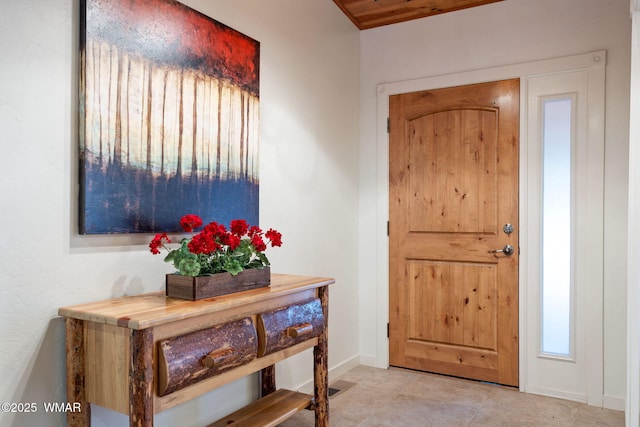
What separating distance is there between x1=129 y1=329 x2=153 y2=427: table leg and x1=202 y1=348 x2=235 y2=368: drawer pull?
20 cm

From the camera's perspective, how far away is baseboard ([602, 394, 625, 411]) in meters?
2.78

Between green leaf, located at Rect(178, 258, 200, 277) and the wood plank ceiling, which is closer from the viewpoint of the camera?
green leaf, located at Rect(178, 258, 200, 277)

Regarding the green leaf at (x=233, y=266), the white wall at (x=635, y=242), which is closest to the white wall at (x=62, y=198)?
the green leaf at (x=233, y=266)

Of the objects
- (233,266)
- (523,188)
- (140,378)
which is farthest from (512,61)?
(140,378)

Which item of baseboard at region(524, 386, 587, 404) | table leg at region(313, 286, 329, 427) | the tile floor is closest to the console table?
table leg at region(313, 286, 329, 427)

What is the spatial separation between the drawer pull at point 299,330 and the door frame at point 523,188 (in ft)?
5.13

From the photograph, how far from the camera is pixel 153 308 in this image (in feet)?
5.05

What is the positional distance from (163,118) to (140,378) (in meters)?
1.04

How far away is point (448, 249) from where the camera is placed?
10.9 ft

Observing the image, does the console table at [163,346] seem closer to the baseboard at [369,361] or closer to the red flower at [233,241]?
the red flower at [233,241]

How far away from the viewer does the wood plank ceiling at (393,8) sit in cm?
323

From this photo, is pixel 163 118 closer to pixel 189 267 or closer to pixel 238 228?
pixel 238 228

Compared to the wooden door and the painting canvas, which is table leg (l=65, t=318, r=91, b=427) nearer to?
the painting canvas

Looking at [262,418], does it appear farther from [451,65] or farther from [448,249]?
[451,65]
